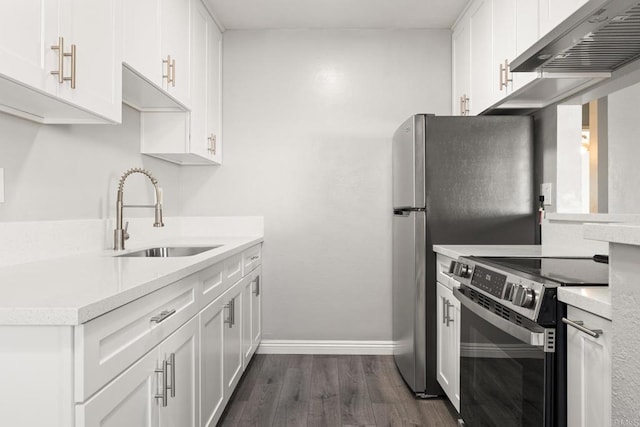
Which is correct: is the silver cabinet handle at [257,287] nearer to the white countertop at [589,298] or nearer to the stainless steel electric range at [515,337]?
the stainless steel electric range at [515,337]

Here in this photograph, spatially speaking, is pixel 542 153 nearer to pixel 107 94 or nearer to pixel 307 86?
pixel 307 86

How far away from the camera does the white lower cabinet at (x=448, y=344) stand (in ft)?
7.44

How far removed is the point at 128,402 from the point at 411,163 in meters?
1.98

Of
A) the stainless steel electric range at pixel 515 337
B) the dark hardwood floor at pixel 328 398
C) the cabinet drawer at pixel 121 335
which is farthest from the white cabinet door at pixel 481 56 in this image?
the cabinet drawer at pixel 121 335

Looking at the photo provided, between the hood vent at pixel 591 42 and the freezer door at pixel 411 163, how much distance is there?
82 centimetres

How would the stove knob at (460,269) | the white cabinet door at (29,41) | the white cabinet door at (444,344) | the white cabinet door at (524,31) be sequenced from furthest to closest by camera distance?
the white cabinet door at (444,344) → the white cabinet door at (524,31) → the stove knob at (460,269) → the white cabinet door at (29,41)

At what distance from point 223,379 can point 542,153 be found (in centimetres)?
207

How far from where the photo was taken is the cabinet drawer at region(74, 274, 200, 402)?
3.24 feet

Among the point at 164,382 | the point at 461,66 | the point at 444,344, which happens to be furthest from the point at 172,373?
the point at 461,66

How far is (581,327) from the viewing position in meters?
1.19

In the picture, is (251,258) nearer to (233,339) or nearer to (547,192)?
(233,339)

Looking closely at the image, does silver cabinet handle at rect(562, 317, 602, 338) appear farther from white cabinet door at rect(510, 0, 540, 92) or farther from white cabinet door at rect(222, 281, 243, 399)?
white cabinet door at rect(222, 281, 243, 399)

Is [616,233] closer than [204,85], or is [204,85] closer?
[616,233]

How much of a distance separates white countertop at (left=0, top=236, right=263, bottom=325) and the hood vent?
145 cm
